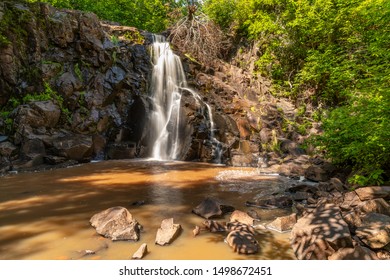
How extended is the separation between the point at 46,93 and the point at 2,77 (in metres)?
1.95

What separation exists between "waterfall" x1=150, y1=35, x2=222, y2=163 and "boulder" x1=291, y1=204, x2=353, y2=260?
989cm

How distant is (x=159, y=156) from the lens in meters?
14.6

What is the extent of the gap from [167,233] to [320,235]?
234 centimetres

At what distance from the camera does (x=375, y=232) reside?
3732 mm

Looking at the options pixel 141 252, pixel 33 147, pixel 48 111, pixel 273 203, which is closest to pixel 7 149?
pixel 33 147

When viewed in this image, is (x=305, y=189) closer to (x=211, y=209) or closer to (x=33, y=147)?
(x=211, y=209)

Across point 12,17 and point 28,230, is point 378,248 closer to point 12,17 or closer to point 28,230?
point 28,230

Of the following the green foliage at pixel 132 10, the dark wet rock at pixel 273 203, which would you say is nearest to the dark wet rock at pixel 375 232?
the dark wet rock at pixel 273 203

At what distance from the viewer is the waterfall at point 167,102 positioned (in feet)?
48.6

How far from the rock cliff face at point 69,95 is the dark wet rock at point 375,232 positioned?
10.1 meters

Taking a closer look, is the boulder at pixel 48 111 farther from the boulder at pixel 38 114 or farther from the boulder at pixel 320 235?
the boulder at pixel 320 235

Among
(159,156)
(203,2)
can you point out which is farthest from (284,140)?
(203,2)

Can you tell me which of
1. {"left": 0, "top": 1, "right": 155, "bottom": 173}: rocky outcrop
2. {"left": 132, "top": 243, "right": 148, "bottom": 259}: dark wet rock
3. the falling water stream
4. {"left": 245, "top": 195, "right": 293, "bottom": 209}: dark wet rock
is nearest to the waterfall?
{"left": 0, "top": 1, "right": 155, "bottom": 173}: rocky outcrop
